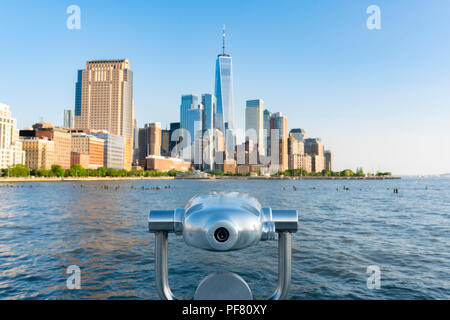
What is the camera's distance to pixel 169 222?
1849 millimetres

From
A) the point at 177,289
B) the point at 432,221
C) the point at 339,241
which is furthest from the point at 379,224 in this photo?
the point at 177,289

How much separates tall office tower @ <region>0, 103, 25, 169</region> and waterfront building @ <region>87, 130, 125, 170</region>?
4821cm

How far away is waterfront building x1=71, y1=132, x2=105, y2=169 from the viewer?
15312 cm

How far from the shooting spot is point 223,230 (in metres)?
1.61

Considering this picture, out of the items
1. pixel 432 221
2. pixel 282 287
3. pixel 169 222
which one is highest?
pixel 169 222

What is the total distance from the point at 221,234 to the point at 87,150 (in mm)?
172523

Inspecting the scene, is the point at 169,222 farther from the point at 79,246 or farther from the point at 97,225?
the point at 97,225

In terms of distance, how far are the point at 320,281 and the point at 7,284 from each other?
9681 millimetres

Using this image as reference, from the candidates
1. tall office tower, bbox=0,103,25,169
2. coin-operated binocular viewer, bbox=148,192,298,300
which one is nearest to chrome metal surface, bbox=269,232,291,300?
coin-operated binocular viewer, bbox=148,192,298,300

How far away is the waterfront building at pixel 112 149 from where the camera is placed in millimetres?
174775

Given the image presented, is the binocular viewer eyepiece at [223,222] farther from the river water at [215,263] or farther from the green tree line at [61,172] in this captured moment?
the green tree line at [61,172]
